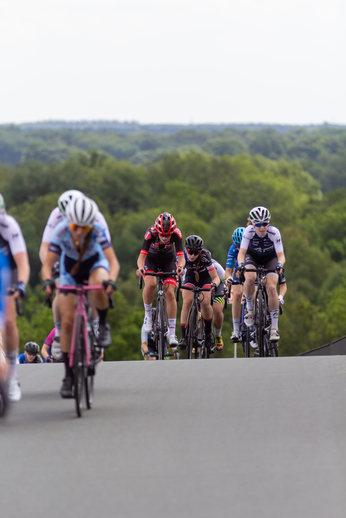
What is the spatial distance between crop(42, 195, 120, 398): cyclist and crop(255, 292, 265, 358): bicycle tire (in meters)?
5.56

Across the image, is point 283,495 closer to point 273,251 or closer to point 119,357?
point 273,251

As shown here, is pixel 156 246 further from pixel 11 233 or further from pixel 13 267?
pixel 11 233

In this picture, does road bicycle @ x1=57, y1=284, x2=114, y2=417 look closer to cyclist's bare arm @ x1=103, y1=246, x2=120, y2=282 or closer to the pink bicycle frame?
the pink bicycle frame

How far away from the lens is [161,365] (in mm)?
12469

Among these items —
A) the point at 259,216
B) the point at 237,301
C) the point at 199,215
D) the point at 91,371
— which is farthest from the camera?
the point at 199,215

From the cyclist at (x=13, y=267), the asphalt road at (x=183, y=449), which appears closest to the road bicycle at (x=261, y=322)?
the asphalt road at (x=183, y=449)

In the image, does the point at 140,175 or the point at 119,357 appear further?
the point at 140,175

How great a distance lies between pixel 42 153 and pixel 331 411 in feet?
595

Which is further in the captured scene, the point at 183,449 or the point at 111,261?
the point at 111,261

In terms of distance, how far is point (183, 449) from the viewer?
738 centimetres

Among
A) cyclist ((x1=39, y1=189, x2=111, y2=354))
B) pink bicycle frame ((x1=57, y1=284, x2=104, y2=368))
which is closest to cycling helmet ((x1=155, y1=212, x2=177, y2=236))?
cyclist ((x1=39, y1=189, x2=111, y2=354))

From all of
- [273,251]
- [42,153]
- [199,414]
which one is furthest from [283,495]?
[42,153]

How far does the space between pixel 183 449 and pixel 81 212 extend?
2266mm

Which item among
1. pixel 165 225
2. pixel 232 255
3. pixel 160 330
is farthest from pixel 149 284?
pixel 232 255
